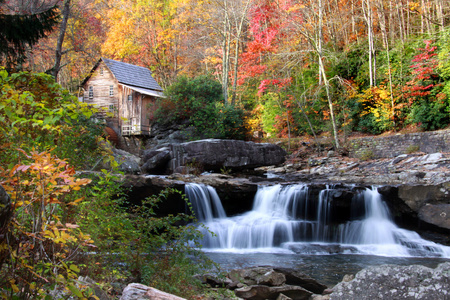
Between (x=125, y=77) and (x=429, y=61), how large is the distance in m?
20.8

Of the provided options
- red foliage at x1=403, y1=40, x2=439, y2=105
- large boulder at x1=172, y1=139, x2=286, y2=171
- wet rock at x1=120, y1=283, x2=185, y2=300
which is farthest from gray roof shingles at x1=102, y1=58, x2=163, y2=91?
wet rock at x1=120, y1=283, x2=185, y2=300

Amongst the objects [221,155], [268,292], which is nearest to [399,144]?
[221,155]

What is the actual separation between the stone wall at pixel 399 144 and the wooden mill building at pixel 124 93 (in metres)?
14.4

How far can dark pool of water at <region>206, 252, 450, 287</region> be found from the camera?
24.5 feet

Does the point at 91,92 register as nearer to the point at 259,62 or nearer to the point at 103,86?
the point at 103,86

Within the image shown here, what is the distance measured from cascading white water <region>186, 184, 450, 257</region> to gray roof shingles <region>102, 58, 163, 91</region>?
18.5 metres

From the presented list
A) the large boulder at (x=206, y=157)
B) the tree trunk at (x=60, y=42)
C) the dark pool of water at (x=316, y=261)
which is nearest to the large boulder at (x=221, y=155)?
the large boulder at (x=206, y=157)

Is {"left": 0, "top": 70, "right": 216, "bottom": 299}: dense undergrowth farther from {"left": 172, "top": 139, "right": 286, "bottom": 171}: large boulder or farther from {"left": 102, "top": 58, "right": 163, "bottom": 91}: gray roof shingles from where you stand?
{"left": 102, "top": 58, "right": 163, "bottom": 91}: gray roof shingles

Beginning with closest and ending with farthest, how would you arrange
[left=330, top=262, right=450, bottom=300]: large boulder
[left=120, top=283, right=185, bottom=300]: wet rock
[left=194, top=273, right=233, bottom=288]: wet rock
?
[left=330, top=262, right=450, bottom=300]: large boulder → [left=120, top=283, right=185, bottom=300]: wet rock → [left=194, top=273, right=233, bottom=288]: wet rock

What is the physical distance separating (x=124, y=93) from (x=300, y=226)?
20741 millimetres

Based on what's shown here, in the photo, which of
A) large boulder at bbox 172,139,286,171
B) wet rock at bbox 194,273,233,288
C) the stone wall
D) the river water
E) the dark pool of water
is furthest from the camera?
large boulder at bbox 172,139,286,171

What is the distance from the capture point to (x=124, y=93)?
27.4 meters

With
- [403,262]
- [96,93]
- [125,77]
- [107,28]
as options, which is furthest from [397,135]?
[107,28]

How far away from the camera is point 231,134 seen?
22766mm
